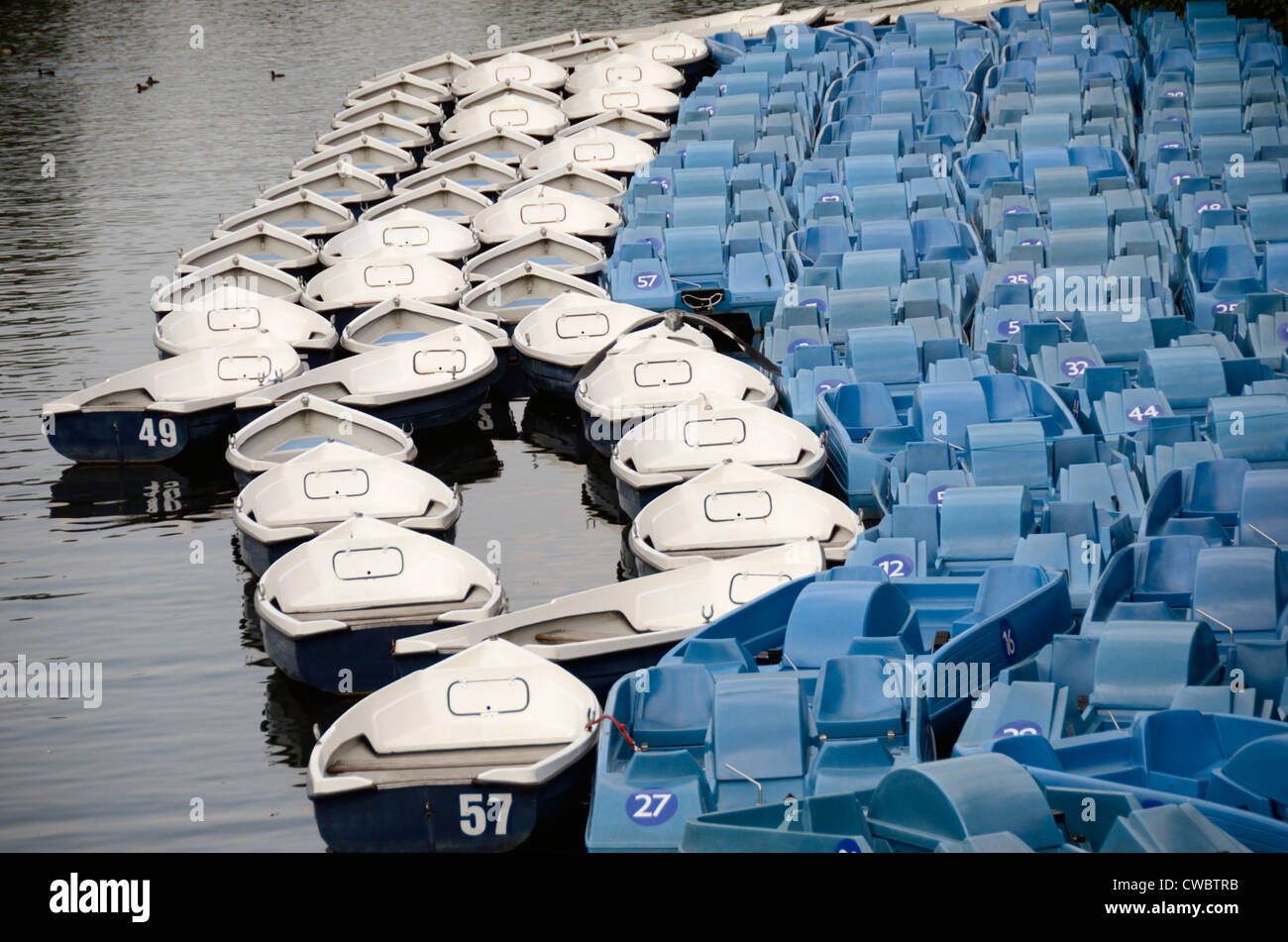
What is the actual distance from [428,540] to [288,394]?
548 centimetres

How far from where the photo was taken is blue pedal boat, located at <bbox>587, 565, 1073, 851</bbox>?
38.2 ft

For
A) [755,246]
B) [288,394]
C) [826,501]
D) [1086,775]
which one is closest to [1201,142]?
[755,246]

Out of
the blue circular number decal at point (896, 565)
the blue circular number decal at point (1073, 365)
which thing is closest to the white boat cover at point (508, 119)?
the blue circular number decal at point (1073, 365)

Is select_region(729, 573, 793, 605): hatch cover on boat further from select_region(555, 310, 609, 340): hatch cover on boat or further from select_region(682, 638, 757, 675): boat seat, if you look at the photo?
select_region(555, 310, 609, 340): hatch cover on boat

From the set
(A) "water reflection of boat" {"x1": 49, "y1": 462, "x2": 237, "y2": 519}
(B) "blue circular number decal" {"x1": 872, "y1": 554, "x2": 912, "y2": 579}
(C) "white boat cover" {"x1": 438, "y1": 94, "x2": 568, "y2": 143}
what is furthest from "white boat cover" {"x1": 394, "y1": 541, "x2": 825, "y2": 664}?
(C) "white boat cover" {"x1": 438, "y1": 94, "x2": 568, "y2": 143}

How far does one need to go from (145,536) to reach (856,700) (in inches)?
386

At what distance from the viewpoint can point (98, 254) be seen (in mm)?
31406

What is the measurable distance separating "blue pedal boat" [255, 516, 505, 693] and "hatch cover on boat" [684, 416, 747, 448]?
10.6 ft

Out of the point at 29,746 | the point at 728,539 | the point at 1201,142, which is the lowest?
the point at 29,746

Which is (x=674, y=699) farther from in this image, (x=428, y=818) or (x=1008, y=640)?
(x=1008, y=640)

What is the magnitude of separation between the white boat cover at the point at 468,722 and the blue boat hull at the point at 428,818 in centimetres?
30

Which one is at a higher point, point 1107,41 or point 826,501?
point 1107,41
